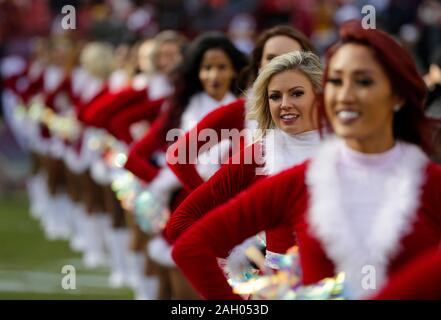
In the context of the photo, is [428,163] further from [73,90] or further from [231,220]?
[73,90]

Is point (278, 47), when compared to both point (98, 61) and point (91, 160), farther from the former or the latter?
point (98, 61)

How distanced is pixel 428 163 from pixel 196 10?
12.8m

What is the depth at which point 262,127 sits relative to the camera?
14.6 feet

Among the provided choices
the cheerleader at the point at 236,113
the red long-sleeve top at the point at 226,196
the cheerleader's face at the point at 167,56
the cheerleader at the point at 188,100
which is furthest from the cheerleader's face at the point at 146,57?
the red long-sleeve top at the point at 226,196

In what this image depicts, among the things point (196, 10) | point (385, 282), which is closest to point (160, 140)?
point (385, 282)

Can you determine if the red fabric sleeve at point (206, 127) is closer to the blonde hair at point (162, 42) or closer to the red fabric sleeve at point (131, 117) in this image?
the red fabric sleeve at point (131, 117)

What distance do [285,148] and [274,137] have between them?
69 millimetres

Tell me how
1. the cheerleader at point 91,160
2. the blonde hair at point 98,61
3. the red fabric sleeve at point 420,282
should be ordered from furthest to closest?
the blonde hair at point 98,61
the cheerleader at point 91,160
the red fabric sleeve at point 420,282

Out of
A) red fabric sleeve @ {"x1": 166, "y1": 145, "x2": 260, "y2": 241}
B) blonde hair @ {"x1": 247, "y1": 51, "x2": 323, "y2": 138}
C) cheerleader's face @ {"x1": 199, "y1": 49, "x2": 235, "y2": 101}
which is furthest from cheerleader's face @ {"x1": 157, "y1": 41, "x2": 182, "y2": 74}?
red fabric sleeve @ {"x1": 166, "y1": 145, "x2": 260, "y2": 241}

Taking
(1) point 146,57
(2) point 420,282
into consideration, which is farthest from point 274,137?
(1) point 146,57

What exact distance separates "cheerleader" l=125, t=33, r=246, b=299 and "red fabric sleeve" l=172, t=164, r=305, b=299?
3141mm

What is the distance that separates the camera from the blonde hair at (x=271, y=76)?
4.39 m

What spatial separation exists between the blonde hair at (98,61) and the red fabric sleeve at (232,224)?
8225 millimetres

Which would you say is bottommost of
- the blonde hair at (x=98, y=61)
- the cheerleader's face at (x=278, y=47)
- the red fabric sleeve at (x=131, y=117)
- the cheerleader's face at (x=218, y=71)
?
the cheerleader's face at (x=278, y=47)
